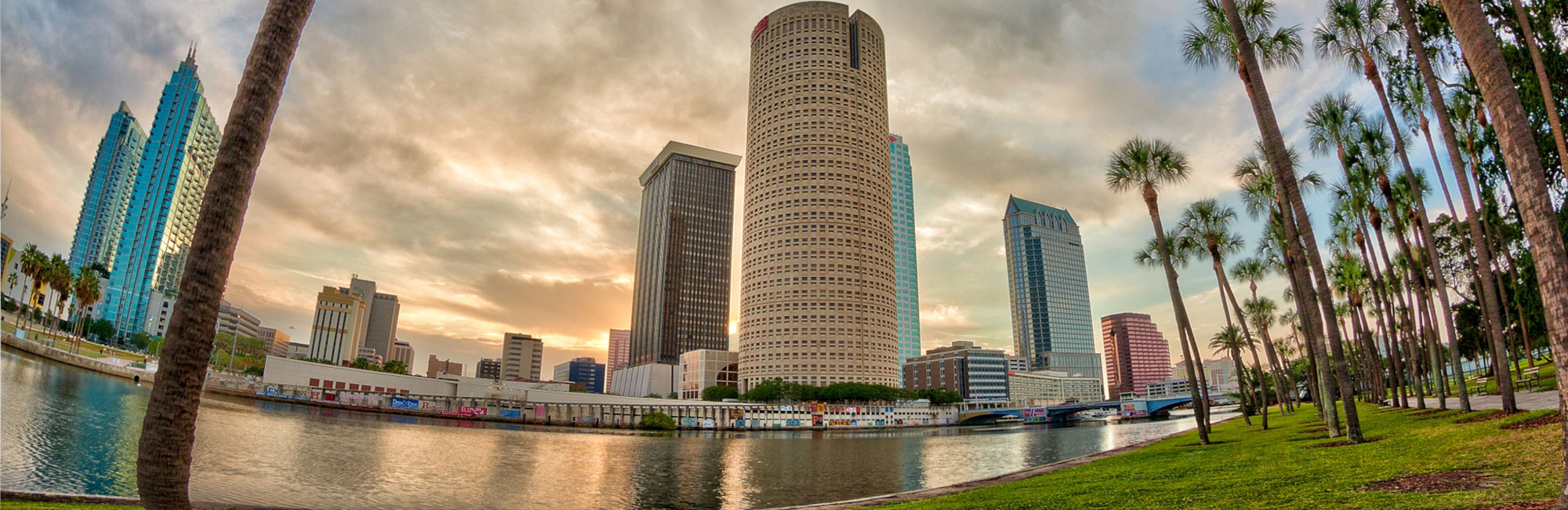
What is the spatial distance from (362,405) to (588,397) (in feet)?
149

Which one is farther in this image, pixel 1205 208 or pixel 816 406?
pixel 816 406

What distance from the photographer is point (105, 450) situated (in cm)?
3453

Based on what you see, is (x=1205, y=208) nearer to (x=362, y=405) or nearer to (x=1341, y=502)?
(x=1341, y=502)

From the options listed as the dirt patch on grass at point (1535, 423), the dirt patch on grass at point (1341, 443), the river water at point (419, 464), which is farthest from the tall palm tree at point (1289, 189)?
the river water at point (419, 464)

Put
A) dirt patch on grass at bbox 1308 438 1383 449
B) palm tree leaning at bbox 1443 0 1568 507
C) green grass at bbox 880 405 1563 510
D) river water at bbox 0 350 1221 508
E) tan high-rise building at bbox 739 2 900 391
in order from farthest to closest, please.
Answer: tan high-rise building at bbox 739 2 900 391
river water at bbox 0 350 1221 508
dirt patch on grass at bbox 1308 438 1383 449
green grass at bbox 880 405 1563 510
palm tree leaning at bbox 1443 0 1568 507

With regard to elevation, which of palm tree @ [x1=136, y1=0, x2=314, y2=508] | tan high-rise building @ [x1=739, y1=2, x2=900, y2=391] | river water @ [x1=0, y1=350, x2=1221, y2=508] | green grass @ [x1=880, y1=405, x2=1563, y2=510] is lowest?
river water @ [x1=0, y1=350, x2=1221, y2=508]

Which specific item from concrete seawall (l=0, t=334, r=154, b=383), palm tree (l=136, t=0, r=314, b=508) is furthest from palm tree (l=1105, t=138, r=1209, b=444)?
concrete seawall (l=0, t=334, r=154, b=383)

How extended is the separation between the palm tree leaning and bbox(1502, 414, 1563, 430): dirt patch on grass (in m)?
12.1

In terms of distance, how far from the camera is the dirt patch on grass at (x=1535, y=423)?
1821 centimetres

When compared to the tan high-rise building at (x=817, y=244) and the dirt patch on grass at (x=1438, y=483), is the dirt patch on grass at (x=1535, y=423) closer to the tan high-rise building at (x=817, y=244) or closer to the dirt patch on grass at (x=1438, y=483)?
the dirt patch on grass at (x=1438, y=483)

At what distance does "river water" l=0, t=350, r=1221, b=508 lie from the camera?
3036cm

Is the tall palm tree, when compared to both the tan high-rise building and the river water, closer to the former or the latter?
the river water

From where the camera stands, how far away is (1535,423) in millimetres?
18969

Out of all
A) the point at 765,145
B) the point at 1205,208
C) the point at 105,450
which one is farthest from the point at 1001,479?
the point at 765,145
